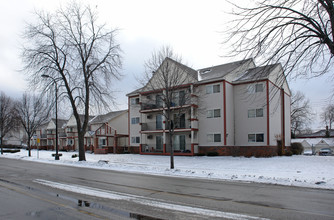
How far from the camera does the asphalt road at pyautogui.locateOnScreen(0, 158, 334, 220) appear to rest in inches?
272

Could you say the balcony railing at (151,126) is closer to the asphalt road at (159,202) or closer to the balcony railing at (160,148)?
the balcony railing at (160,148)

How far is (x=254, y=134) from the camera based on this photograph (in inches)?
1200

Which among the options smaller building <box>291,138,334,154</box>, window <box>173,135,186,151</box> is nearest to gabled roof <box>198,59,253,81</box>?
window <box>173,135,186,151</box>

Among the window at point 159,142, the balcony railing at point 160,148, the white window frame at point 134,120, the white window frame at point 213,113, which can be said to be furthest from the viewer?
the white window frame at point 134,120

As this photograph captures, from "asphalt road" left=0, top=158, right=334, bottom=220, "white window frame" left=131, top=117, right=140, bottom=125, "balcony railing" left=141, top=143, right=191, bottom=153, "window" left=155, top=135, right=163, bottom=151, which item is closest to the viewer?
"asphalt road" left=0, top=158, right=334, bottom=220

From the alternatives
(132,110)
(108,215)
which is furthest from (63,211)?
(132,110)

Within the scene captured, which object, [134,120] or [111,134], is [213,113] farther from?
[111,134]

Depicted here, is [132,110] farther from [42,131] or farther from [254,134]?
[42,131]

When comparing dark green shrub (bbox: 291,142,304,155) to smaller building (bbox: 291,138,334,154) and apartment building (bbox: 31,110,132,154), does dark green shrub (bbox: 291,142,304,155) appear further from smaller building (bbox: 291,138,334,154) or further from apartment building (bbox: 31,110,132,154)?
smaller building (bbox: 291,138,334,154)

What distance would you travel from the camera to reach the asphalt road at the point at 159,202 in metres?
6.90

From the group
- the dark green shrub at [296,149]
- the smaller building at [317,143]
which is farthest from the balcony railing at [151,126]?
the smaller building at [317,143]

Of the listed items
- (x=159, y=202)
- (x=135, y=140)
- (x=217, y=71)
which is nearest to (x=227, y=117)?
(x=217, y=71)

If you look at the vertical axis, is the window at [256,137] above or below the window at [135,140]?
above

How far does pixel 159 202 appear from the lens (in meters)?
8.32
